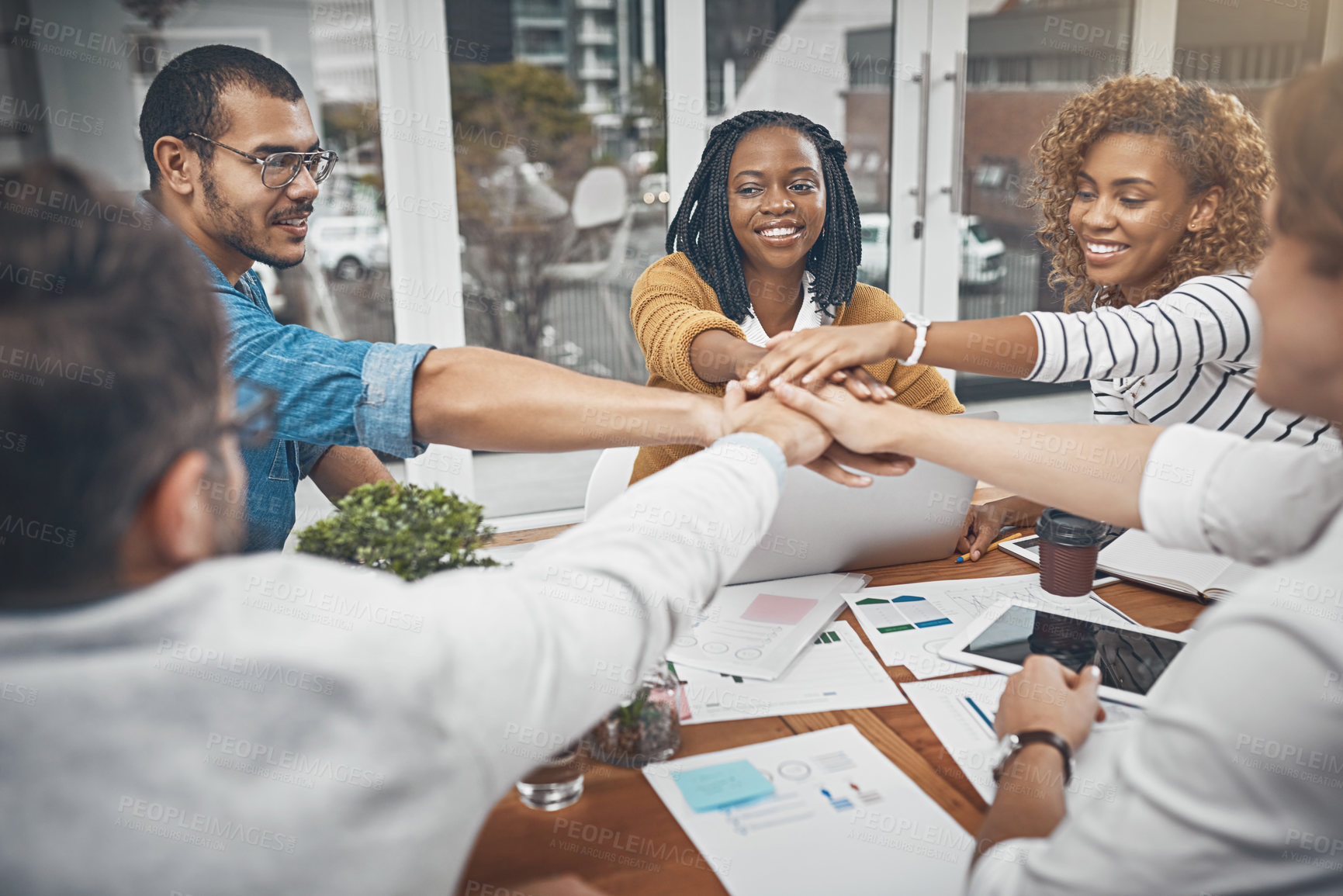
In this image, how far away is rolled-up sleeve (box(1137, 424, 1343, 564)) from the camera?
0.95m

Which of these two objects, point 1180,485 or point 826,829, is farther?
point 1180,485

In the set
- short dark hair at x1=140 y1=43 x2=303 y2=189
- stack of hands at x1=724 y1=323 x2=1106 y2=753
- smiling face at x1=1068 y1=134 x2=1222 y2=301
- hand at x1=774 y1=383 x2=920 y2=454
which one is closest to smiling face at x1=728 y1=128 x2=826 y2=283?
stack of hands at x1=724 y1=323 x2=1106 y2=753

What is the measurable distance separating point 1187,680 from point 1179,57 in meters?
4.65

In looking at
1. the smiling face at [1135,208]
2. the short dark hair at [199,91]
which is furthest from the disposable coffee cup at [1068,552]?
the short dark hair at [199,91]

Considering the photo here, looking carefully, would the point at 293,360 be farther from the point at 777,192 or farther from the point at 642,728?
the point at 777,192

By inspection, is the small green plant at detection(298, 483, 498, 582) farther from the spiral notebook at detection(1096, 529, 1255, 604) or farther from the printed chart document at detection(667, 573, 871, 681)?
the spiral notebook at detection(1096, 529, 1255, 604)

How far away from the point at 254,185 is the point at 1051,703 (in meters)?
1.47

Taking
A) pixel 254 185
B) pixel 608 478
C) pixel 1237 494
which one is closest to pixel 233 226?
pixel 254 185

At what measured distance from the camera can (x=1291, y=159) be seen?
0.75 m

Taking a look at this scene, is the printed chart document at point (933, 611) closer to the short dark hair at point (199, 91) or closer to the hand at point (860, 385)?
the hand at point (860, 385)

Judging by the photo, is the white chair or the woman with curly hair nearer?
the woman with curly hair

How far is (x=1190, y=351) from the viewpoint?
163 cm

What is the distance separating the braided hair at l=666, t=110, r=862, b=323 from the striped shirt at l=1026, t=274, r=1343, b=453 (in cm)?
58

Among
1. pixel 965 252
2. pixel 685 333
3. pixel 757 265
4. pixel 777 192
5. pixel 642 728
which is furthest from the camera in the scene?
pixel 965 252
